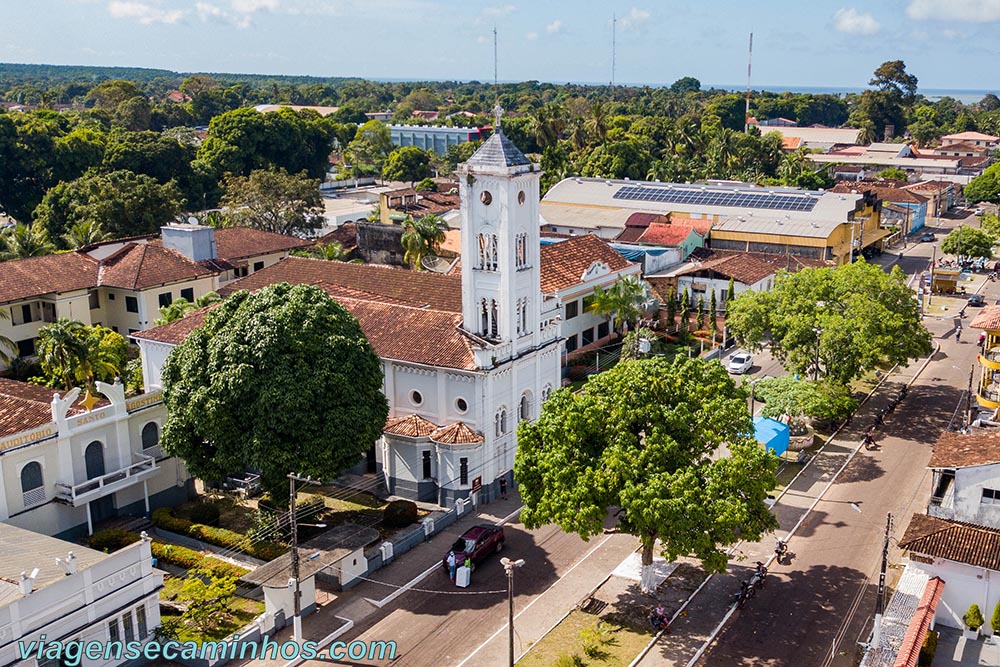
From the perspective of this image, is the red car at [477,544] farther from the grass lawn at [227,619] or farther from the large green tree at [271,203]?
the large green tree at [271,203]

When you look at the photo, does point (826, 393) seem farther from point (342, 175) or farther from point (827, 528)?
point (342, 175)

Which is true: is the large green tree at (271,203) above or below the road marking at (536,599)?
above

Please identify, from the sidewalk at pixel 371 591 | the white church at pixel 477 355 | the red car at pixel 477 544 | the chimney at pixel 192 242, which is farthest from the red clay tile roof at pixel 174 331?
the chimney at pixel 192 242

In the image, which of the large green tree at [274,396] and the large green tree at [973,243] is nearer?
the large green tree at [274,396]

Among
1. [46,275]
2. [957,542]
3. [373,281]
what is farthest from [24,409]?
[957,542]

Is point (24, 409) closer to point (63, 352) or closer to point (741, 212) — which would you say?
point (63, 352)

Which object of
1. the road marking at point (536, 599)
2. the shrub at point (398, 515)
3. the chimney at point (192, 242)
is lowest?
the road marking at point (536, 599)
